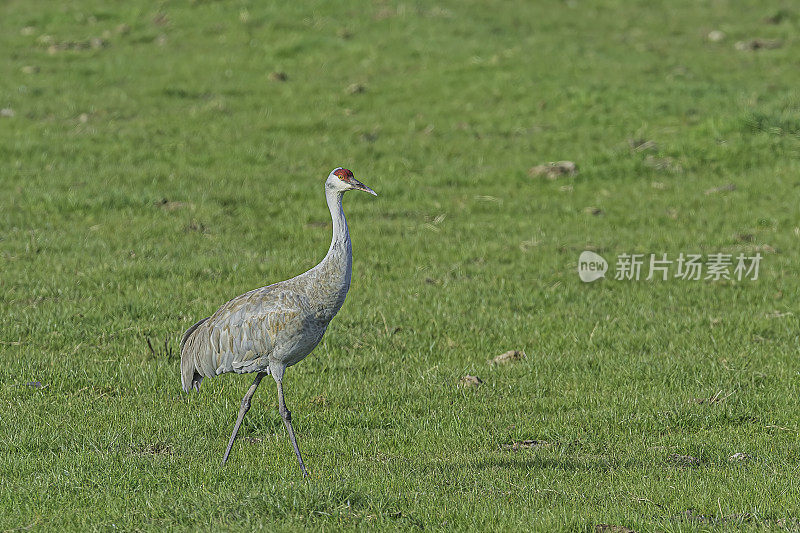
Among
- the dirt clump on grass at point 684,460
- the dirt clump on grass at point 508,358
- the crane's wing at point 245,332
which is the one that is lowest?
the dirt clump on grass at point 508,358

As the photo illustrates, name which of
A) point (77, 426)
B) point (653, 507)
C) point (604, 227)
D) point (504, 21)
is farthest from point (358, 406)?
point (504, 21)

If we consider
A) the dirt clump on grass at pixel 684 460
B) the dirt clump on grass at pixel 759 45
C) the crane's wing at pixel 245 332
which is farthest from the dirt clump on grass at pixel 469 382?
the dirt clump on grass at pixel 759 45

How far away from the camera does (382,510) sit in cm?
750

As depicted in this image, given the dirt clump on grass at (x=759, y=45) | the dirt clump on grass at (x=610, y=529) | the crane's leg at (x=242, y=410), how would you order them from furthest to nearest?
the dirt clump on grass at (x=759, y=45)
the crane's leg at (x=242, y=410)
the dirt clump on grass at (x=610, y=529)

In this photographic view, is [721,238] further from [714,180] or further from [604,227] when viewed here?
[714,180]

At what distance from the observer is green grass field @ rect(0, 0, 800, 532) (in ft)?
27.1

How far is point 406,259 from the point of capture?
51.9ft

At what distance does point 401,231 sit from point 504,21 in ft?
54.0

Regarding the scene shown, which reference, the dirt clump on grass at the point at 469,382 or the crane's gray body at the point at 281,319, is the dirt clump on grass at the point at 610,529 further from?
the dirt clump on grass at the point at 469,382

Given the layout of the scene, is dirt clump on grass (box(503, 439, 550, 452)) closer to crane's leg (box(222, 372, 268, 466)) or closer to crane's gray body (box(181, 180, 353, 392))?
crane's gray body (box(181, 180, 353, 392))

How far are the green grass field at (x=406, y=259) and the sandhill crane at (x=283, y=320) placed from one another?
3.01ft

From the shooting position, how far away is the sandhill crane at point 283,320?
27.9 feet

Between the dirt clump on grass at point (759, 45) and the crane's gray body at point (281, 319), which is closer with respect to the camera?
the crane's gray body at point (281, 319)

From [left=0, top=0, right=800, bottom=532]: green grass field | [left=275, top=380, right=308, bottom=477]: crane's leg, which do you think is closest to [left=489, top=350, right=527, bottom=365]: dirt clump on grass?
[left=0, top=0, right=800, bottom=532]: green grass field
